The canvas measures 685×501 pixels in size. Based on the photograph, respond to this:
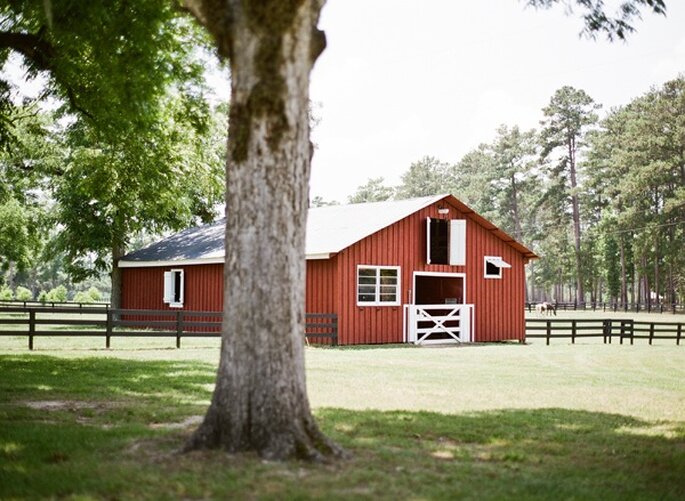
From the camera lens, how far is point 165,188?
2005 cm

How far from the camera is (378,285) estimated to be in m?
23.8

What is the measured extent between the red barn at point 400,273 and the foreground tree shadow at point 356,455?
12736mm

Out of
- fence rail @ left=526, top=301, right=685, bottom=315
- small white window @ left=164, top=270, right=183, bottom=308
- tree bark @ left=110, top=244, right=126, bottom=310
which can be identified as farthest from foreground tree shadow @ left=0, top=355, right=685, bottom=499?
fence rail @ left=526, top=301, right=685, bottom=315

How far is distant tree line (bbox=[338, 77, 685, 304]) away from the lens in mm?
62344

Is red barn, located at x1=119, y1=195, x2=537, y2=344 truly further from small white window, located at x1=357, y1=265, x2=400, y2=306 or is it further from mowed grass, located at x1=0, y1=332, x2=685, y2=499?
mowed grass, located at x1=0, y1=332, x2=685, y2=499

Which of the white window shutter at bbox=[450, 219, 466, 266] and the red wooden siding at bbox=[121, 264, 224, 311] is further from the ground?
the white window shutter at bbox=[450, 219, 466, 266]

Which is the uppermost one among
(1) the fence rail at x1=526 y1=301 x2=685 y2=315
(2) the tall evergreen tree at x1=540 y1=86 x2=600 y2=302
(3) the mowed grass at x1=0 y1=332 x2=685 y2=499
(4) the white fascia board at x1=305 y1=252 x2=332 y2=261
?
(2) the tall evergreen tree at x1=540 y1=86 x2=600 y2=302

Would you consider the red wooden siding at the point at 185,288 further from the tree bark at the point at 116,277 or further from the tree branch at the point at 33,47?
the tree branch at the point at 33,47

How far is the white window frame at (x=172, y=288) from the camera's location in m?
29.0

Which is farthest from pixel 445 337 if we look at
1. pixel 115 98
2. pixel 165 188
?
pixel 115 98

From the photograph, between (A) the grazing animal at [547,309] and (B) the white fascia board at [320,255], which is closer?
(B) the white fascia board at [320,255]

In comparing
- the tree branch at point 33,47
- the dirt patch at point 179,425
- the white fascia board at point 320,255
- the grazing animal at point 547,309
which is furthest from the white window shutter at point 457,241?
the grazing animal at point 547,309

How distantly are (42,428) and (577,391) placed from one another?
27.4ft

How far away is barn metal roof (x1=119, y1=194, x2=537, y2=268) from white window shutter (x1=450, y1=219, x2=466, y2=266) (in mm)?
642
